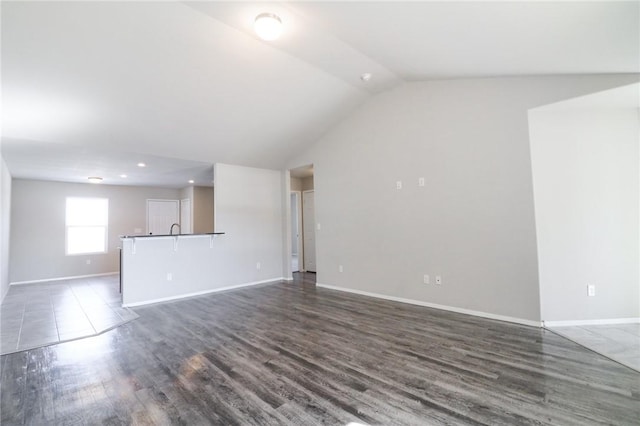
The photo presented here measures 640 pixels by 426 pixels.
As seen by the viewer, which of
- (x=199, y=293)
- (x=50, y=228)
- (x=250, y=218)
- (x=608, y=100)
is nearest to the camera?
(x=608, y=100)

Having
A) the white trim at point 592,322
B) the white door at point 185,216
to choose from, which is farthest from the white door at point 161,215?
the white trim at point 592,322

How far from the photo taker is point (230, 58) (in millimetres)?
3387

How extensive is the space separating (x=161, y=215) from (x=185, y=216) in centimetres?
68

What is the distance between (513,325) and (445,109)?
2.86 meters

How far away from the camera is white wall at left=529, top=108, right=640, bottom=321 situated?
3363 mm

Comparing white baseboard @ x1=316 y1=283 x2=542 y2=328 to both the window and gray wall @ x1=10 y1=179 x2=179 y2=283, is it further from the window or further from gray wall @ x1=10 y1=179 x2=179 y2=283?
the window

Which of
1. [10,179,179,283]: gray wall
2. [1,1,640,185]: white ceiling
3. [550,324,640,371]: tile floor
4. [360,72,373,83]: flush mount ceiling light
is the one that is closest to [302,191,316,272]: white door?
[1,1,640,185]: white ceiling

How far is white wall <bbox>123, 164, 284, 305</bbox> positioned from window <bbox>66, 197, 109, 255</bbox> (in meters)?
4.28

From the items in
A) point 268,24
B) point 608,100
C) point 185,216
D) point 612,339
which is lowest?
point 612,339

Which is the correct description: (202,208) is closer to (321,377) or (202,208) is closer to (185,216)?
(185,216)

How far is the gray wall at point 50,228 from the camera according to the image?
22.1 feet

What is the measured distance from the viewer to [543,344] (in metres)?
2.83

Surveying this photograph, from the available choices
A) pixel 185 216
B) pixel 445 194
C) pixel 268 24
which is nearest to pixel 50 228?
pixel 185 216

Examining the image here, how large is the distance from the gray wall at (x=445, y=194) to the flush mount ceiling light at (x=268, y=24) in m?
2.46
